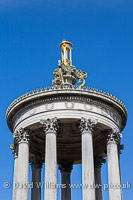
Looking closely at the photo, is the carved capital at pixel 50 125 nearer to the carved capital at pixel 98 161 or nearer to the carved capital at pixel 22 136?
the carved capital at pixel 22 136

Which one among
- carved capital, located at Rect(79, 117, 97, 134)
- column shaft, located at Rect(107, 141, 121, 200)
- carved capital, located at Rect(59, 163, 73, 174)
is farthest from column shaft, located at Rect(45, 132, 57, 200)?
carved capital, located at Rect(59, 163, 73, 174)

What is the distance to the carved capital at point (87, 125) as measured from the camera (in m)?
51.7

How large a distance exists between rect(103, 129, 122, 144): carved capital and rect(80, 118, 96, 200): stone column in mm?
2201

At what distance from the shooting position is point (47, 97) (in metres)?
53.2

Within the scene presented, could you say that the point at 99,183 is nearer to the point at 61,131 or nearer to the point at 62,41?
the point at 61,131

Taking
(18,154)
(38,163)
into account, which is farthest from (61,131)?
(18,154)

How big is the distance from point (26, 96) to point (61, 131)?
7302 millimetres

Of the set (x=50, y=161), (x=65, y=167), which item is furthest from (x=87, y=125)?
(x=65, y=167)

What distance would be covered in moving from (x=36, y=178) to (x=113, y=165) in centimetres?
899

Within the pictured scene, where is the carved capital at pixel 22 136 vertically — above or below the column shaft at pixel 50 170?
above

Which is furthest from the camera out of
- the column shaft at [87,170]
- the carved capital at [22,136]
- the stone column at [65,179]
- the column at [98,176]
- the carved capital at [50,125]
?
the stone column at [65,179]

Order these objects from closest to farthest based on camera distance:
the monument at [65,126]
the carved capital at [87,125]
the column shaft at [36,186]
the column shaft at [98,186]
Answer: the monument at [65,126] → the carved capital at [87,125] → the column shaft at [36,186] → the column shaft at [98,186]

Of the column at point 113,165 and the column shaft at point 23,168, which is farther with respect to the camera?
the column at point 113,165

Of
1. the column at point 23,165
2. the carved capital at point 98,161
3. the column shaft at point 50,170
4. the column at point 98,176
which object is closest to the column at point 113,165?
the column at point 98,176
